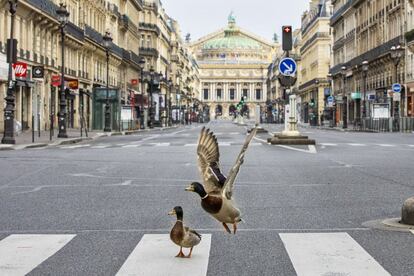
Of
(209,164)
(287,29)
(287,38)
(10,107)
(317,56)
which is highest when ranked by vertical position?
(317,56)

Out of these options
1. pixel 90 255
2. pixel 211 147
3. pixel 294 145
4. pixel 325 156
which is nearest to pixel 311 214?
pixel 90 255

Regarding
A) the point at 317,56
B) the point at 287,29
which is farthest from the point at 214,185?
the point at 317,56

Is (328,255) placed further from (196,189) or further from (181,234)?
(196,189)

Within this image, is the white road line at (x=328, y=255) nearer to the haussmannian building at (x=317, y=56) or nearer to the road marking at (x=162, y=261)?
the road marking at (x=162, y=261)

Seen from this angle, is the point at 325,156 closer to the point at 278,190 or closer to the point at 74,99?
the point at 278,190

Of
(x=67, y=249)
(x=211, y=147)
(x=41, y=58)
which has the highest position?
(x=41, y=58)

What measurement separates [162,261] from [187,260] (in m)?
0.20

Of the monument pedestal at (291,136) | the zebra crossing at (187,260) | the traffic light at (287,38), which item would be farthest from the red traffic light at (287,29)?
the zebra crossing at (187,260)

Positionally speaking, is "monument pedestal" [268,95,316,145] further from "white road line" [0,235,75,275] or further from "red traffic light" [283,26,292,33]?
"white road line" [0,235,75,275]

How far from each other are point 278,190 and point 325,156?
10.1 meters

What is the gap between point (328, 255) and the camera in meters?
7.01

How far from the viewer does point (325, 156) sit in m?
22.9

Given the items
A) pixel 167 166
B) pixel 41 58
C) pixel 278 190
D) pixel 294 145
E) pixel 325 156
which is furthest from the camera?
pixel 41 58

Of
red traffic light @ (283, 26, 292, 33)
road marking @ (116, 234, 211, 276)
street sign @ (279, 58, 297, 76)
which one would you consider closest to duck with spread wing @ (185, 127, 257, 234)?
road marking @ (116, 234, 211, 276)
